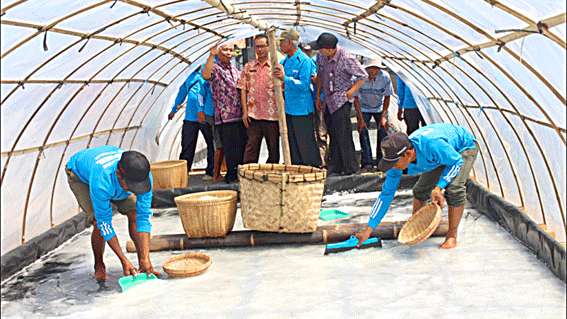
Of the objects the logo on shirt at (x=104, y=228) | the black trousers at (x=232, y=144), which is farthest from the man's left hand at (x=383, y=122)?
the logo on shirt at (x=104, y=228)

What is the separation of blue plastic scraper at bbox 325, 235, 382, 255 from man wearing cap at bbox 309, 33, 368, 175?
2309 mm

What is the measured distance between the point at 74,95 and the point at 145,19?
37.3 inches

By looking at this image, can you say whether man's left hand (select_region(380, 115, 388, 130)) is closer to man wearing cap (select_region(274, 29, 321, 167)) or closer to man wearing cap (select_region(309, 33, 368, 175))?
man wearing cap (select_region(309, 33, 368, 175))

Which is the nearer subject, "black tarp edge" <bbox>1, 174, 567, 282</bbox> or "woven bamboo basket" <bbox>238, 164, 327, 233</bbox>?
"black tarp edge" <bbox>1, 174, 567, 282</bbox>

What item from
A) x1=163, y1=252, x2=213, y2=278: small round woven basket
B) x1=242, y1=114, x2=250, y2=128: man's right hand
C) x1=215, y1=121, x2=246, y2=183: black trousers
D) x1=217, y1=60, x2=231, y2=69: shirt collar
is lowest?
x1=163, y1=252, x2=213, y2=278: small round woven basket

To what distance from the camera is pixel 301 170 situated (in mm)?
5613

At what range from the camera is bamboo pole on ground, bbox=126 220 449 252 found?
531 centimetres

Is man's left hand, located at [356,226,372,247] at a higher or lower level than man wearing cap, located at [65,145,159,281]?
lower

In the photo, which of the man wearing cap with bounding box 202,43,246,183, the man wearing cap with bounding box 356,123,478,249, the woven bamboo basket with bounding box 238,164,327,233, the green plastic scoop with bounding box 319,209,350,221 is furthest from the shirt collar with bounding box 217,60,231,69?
the man wearing cap with bounding box 356,123,478,249

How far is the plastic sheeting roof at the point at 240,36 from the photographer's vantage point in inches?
160

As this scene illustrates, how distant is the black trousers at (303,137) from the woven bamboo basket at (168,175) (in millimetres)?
1323

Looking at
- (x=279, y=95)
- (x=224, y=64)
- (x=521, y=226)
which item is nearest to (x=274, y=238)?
(x=279, y=95)

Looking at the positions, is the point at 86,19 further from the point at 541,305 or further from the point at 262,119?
the point at 541,305

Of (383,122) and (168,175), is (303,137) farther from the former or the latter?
(168,175)
